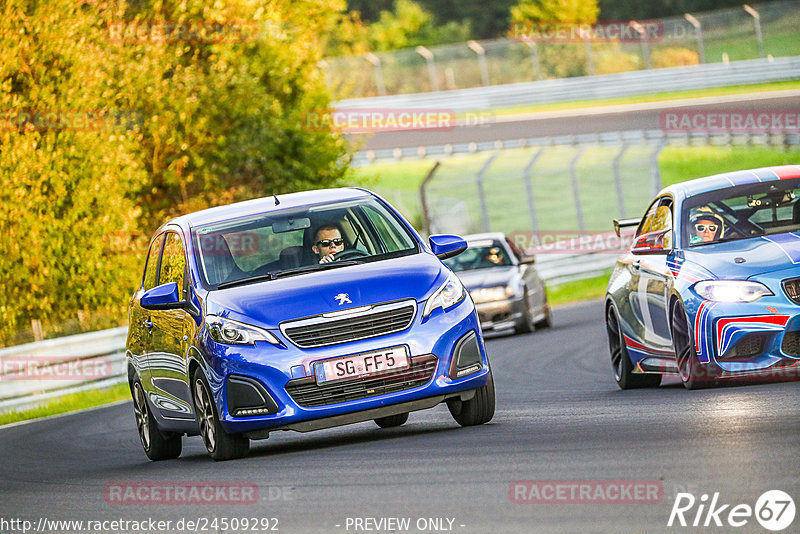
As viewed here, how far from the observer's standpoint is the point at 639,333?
11109 mm

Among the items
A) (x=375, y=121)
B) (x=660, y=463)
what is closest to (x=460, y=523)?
(x=660, y=463)

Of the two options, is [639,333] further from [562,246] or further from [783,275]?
[562,246]

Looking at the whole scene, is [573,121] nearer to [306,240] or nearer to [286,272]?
[306,240]

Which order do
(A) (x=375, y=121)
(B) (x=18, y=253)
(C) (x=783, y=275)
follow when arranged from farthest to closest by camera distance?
(A) (x=375, y=121) < (B) (x=18, y=253) < (C) (x=783, y=275)

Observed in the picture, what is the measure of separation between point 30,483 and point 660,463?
5027 millimetres

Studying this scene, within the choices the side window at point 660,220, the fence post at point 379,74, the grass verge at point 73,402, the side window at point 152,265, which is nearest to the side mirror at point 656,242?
the side window at point 660,220

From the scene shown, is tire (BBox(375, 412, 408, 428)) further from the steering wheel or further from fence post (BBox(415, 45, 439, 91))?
fence post (BBox(415, 45, 439, 91))

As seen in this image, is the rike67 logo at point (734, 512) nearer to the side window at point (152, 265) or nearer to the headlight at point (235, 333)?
the headlight at point (235, 333)

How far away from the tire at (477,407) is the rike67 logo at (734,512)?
135 inches

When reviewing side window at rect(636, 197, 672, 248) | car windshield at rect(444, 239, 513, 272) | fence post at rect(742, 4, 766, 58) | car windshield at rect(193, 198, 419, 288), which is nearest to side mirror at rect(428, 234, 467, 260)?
car windshield at rect(193, 198, 419, 288)

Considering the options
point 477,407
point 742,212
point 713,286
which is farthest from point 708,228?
point 477,407

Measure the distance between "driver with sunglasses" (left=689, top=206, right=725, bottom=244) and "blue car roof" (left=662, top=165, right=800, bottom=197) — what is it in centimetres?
24

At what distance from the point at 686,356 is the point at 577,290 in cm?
1992

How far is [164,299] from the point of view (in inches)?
382
